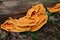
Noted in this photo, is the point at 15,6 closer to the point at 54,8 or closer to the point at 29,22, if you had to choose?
the point at 29,22

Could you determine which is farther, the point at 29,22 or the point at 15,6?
the point at 15,6

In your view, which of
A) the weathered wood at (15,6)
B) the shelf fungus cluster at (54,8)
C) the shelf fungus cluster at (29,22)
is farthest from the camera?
the shelf fungus cluster at (54,8)

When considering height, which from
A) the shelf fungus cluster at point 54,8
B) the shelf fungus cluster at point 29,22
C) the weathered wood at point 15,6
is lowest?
the shelf fungus cluster at point 29,22

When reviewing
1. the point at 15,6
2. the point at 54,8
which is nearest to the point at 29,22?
the point at 15,6

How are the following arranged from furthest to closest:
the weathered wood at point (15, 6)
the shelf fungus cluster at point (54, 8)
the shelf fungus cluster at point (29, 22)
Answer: the shelf fungus cluster at point (54, 8)
the weathered wood at point (15, 6)
the shelf fungus cluster at point (29, 22)

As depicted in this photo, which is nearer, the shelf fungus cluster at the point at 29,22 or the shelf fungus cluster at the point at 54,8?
the shelf fungus cluster at the point at 29,22

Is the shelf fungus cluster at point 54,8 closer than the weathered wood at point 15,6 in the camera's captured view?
No

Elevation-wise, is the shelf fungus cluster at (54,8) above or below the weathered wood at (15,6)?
below

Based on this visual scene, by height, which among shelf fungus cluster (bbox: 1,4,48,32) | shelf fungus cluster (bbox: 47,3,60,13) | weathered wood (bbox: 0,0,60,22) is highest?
weathered wood (bbox: 0,0,60,22)

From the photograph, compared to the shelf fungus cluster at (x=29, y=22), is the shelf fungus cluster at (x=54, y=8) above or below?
above
